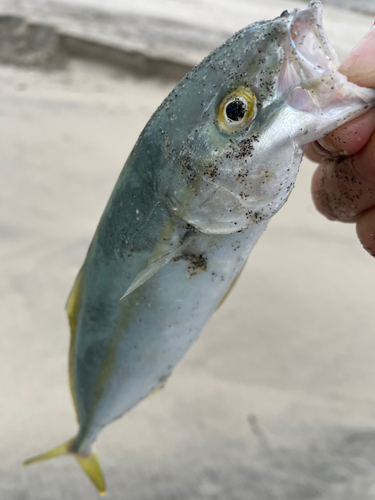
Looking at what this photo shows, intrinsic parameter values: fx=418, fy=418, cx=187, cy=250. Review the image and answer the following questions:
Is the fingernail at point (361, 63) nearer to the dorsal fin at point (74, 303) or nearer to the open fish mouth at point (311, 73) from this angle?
the open fish mouth at point (311, 73)

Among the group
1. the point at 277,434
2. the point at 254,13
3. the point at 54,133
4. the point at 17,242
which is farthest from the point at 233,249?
the point at 254,13

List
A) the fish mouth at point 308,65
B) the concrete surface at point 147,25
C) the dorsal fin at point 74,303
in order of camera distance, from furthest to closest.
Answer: the concrete surface at point 147,25 < the dorsal fin at point 74,303 < the fish mouth at point 308,65

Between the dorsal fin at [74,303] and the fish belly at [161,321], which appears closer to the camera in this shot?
the fish belly at [161,321]

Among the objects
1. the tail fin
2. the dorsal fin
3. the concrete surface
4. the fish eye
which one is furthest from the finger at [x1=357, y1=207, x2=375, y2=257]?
the concrete surface

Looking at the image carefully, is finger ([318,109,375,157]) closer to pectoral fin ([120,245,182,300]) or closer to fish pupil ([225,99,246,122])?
fish pupil ([225,99,246,122])

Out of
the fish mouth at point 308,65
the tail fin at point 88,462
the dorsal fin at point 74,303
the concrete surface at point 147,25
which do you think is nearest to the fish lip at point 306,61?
the fish mouth at point 308,65

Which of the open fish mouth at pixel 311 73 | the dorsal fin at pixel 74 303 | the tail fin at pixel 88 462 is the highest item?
the open fish mouth at pixel 311 73

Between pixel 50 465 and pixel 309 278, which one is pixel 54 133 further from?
pixel 50 465
